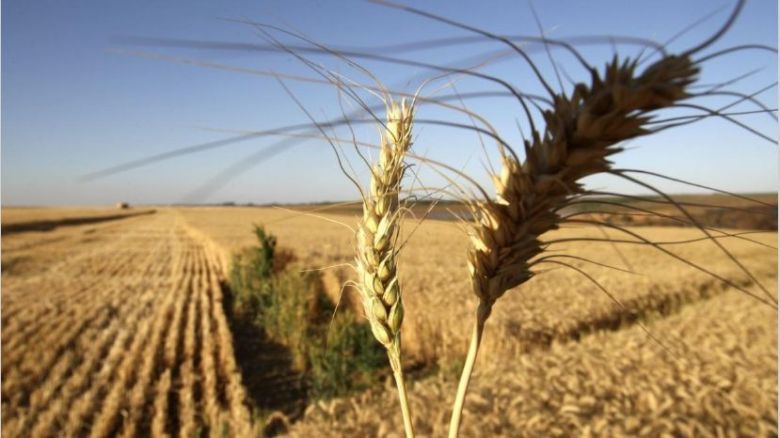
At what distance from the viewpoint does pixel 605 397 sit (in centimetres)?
495

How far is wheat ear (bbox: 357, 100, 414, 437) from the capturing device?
47.7 inches

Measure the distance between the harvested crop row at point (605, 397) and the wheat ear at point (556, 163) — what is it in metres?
3.56

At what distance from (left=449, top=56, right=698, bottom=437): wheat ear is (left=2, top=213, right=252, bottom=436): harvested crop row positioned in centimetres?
580

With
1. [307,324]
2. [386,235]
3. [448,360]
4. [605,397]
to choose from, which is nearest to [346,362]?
[448,360]

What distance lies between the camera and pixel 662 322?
885cm

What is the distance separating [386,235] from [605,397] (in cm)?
475

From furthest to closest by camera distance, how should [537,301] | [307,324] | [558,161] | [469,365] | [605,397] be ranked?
[307,324]
[537,301]
[605,397]
[469,365]
[558,161]

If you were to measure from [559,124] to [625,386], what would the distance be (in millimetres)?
5247

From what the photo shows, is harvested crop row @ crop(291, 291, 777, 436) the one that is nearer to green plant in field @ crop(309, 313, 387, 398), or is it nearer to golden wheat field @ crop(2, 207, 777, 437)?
golden wheat field @ crop(2, 207, 777, 437)

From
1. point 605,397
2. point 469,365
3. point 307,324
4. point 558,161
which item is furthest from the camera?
point 307,324

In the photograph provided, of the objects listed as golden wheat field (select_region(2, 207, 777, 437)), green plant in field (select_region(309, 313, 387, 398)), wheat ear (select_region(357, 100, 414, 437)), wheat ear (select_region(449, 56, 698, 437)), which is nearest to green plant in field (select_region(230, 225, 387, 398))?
green plant in field (select_region(309, 313, 387, 398))

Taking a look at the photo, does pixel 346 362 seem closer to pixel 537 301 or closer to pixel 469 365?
pixel 537 301

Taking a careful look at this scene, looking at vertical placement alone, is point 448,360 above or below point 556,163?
below

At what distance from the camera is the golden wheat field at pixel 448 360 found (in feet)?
15.0
